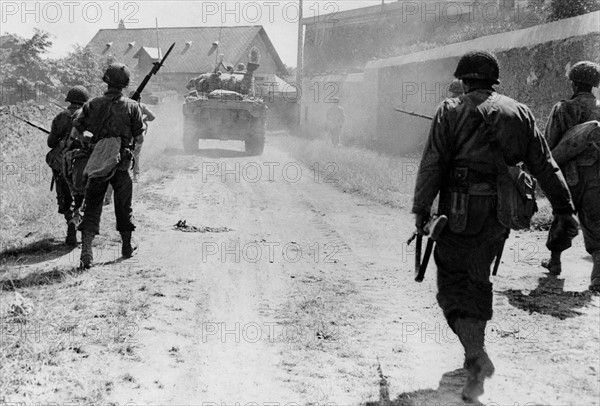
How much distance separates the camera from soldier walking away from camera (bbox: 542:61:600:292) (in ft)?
16.6

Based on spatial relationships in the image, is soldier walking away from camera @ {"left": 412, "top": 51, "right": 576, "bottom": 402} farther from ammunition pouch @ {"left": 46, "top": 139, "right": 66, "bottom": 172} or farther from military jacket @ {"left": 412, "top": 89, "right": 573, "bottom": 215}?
ammunition pouch @ {"left": 46, "top": 139, "right": 66, "bottom": 172}

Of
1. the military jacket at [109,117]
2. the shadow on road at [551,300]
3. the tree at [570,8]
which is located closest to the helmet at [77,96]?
the military jacket at [109,117]

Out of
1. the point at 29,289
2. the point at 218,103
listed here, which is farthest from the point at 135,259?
the point at 218,103

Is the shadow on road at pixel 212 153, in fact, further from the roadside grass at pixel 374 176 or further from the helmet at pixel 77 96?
the helmet at pixel 77 96

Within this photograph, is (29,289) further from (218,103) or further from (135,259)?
(218,103)

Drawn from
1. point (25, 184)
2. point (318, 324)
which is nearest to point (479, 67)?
point (318, 324)

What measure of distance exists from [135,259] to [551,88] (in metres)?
7.40

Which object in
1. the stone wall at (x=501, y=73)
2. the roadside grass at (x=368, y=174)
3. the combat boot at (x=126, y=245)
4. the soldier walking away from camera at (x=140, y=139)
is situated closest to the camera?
the combat boot at (x=126, y=245)

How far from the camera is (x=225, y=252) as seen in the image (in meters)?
6.43

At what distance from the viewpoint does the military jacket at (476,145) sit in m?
3.34

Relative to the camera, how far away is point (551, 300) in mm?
4891

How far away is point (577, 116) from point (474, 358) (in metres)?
2.74

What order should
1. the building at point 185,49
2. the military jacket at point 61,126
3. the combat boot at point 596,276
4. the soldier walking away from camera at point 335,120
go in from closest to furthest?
the combat boot at point 596,276 < the military jacket at point 61,126 < the soldier walking away from camera at point 335,120 < the building at point 185,49

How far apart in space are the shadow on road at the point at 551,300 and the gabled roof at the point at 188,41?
42289mm
